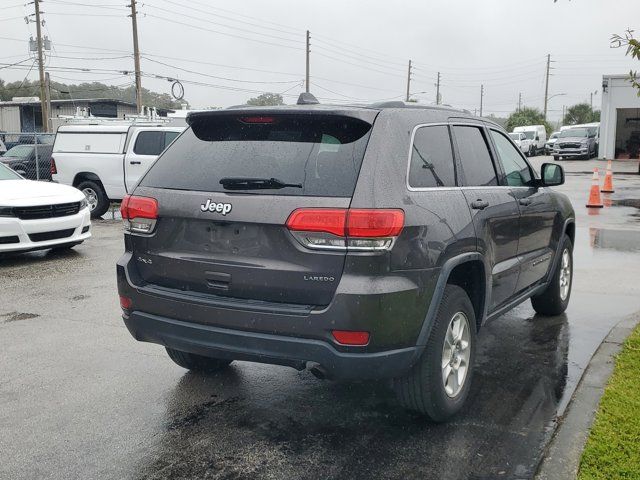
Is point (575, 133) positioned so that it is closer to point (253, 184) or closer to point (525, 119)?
point (525, 119)

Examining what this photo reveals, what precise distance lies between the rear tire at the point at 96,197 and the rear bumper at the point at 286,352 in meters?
12.4

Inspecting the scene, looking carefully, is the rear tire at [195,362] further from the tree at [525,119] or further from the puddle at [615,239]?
the tree at [525,119]

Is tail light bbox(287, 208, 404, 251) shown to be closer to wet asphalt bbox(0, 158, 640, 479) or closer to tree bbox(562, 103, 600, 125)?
Answer: wet asphalt bbox(0, 158, 640, 479)

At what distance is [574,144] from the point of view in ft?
134

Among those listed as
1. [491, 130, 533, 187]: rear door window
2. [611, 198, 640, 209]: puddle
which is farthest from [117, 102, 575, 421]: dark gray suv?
[611, 198, 640, 209]: puddle

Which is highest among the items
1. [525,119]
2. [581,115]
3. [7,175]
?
[581,115]

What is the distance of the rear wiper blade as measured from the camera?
3.62m

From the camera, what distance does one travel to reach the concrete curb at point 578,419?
3.45 m

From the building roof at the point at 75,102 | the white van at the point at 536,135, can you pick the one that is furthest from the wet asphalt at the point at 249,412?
the building roof at the point at 75,102

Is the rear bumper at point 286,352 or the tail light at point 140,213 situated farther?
the tail light at point 140,213

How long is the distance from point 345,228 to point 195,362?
1977 millimetres

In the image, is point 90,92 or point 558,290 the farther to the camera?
point 90,92

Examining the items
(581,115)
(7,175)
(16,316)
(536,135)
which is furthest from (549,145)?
(16,316)

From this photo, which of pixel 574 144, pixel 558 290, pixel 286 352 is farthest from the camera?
pixel 574 144
